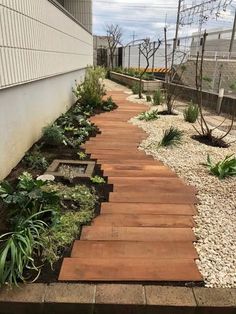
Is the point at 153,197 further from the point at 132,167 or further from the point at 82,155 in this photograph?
the point at 82,155

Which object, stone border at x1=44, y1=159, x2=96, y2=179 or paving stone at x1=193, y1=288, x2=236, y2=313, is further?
stone border at x1=44, y1=159, x2=96, y2=179

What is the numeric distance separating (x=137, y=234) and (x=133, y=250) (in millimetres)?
216

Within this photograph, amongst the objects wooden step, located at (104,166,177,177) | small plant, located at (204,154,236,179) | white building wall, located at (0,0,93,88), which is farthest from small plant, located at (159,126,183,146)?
white building wall, located at (0,0,93,88)

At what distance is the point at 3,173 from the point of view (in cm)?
312

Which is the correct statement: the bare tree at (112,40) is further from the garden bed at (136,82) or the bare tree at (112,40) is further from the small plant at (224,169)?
the small plant at (224,169)

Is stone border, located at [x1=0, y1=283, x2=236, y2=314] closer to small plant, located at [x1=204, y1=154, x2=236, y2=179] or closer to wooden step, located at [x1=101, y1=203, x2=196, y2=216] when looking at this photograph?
wooden step, located at [x1=101, y1=203, x2=196, y2=216]

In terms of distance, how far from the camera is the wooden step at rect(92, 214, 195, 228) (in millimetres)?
2441

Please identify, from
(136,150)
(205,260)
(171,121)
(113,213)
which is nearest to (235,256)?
(205,260)

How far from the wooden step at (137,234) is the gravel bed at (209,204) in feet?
0.41

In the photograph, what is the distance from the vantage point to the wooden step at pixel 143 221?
8.01 ft

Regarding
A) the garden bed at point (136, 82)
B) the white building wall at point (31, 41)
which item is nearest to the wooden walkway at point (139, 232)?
the white building wall at point (31, 41)

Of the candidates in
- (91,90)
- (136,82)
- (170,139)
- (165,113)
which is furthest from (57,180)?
(136,82)

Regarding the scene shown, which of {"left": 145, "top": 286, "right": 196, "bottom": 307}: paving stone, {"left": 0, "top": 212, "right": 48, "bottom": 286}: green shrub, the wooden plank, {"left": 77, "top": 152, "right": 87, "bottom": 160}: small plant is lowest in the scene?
{"left": 77, "top": 152, "right": 87, "bottom": 160}: small plant

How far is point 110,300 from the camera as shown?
1.69 metres
